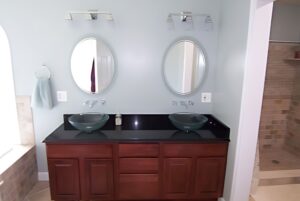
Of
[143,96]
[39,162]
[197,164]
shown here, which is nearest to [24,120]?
[39,162]

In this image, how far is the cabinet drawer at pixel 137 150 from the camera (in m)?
2.09

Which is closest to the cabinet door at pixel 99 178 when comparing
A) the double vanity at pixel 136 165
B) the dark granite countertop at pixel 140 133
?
the double vanity at pixel 136 165

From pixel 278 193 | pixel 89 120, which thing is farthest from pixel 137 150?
pixel 278 193

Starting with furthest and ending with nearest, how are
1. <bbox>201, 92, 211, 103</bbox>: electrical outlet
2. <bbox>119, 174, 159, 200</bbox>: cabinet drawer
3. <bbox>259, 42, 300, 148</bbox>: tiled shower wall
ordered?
<bbox>259, 42, 300, 148</bbox>: tiled shower wall, <bbox>201, 92, 211, 103</bbox>: electrical outlet, <bbox>119, 174, 159, 200</bbox>: cabinet drawer

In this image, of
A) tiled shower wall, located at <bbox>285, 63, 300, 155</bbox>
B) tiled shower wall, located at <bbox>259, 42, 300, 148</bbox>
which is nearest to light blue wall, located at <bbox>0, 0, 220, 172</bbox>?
A: tiled shower wall, located at <bbox>259, 42, 300, 148</bbox>

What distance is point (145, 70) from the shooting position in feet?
8.39

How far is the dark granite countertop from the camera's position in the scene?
2070mm

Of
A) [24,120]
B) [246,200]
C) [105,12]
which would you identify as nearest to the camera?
[246,200]

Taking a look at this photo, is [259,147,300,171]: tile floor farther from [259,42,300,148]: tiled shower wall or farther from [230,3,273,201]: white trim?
[230,3,273,201]: white trim

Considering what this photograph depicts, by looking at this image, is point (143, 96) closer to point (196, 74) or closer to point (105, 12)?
point (196, 74)

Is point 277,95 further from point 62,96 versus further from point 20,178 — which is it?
point 20,178

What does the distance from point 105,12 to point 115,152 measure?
Result: 1.60 meters

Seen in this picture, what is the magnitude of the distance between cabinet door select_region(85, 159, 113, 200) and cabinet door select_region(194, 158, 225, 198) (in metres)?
0.95

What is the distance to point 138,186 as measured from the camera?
2.17m
